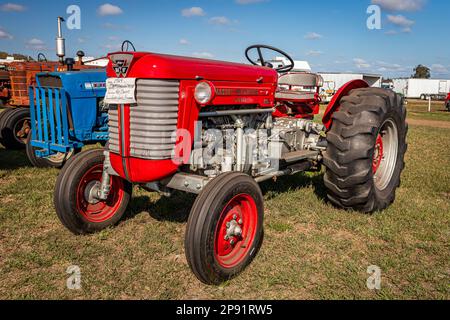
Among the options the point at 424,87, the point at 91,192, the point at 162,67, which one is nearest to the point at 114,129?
the point at 162,67

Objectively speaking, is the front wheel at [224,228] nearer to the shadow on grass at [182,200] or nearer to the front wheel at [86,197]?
the shadow on grass at [182,200]

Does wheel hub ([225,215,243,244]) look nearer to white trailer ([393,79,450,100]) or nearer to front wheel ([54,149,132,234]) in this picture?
front wheel ([54,149,132,234])

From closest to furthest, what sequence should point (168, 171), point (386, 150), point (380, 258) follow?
point (168, 171) → point (380, 258) → point (386, 150)

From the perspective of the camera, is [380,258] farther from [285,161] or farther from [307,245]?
[285,161]

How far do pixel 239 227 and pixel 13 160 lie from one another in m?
5.51

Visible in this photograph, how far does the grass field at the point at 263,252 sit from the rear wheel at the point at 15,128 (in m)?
2.78

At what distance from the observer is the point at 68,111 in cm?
558

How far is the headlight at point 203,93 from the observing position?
2.92m

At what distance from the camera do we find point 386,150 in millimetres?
4730

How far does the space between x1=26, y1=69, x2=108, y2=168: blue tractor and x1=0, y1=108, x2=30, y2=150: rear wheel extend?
174 centimetres

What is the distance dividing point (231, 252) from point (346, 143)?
1.67 m

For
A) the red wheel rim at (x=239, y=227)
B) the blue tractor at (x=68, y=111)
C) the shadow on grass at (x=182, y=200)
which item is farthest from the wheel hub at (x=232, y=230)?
the blue tractor at (x=68, y=111)

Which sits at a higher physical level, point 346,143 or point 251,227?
point 346,143
